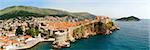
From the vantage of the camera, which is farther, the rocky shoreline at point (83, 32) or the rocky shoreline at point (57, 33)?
the rocky shoreline at point (83, 32)

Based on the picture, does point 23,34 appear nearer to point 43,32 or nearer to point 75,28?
point 43,32

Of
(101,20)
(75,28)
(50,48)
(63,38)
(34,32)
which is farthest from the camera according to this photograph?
(101,20)

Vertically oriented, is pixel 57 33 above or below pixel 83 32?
above

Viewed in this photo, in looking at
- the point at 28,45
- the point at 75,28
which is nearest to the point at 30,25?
the point at 75,28

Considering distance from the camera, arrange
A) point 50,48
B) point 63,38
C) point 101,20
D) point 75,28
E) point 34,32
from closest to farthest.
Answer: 1. point 50,48
2. point 63,38
3. point 34,32
4. point 75,28
5. point 101,20

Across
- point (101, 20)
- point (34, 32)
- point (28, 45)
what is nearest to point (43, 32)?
point (34, 32)

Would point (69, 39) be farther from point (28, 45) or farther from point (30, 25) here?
point (30, 25)

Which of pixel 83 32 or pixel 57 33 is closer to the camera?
pixel 57 33

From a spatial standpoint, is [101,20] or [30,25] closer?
[30,25]

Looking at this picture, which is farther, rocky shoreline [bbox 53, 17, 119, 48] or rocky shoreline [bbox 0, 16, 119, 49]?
rocky shoreline [bbox 53, 17, 119, 48]
